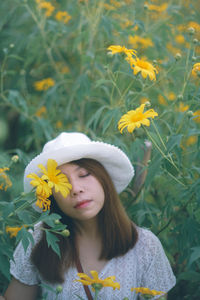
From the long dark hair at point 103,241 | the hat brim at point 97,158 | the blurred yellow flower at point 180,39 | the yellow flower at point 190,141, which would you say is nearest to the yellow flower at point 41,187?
the hat brim at point 97,158

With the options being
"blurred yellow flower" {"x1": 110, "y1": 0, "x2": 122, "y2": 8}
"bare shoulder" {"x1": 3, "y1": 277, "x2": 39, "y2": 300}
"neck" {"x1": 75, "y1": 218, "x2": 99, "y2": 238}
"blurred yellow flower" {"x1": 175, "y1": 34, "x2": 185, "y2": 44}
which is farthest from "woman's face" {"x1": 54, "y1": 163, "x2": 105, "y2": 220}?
"blurred yellow flower" {"x1": 175, "y1": 34, "x2": 185, "y2": 44}

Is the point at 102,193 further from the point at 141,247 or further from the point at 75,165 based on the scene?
the point at 141,247

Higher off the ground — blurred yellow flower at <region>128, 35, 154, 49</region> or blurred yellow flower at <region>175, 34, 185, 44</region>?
blurred yellow flower at <region>128, 35, 154, 49</region>

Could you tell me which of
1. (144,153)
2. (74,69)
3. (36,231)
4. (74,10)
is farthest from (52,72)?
(36,231)

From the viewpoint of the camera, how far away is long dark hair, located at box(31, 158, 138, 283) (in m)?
1.73

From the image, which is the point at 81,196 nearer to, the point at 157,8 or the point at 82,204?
the point at 82,204

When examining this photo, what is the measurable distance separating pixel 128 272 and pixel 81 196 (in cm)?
40

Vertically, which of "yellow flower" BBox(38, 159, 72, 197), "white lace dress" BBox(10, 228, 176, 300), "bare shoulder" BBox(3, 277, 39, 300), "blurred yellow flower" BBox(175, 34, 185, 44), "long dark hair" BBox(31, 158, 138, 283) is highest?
"yellow flower" BBox(38, 159, 72, 197)

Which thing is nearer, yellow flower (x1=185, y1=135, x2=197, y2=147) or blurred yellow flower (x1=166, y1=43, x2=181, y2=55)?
yellow flower (x1=185, y1=135, x2=197, y2=147)

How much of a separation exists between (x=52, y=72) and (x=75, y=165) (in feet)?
7.01

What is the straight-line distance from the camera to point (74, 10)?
2895mm

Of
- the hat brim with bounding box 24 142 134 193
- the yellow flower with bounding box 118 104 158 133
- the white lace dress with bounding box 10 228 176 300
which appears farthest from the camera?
the white lace dress with bounding box 10 228 176 300

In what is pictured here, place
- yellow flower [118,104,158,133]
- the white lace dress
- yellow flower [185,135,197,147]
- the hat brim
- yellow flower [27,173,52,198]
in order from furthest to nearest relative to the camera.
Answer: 1. yellow flower [185,135,197,147]
2. the white lace dress
3. the hat brim
4. yellow flower [118,104,158,133]
5. yellow flower [27,173,52,198]

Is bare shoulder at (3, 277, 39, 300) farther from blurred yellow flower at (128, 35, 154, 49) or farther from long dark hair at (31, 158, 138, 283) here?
blurred yellow flower at (128, 35, 154, 49)
